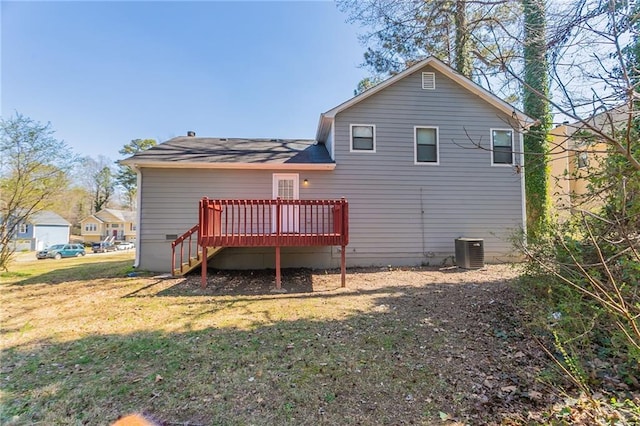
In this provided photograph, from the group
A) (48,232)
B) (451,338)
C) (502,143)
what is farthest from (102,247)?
(451,338)

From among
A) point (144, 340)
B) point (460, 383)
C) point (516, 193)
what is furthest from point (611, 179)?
point (516, 193)

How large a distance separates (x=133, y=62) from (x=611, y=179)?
13600mm

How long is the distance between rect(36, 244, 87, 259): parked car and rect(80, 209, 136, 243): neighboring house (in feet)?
50.1

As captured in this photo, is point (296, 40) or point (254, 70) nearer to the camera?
point (296, 40)

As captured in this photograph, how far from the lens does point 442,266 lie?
9.27m

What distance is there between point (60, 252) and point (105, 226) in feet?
63.3

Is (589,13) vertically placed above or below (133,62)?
below

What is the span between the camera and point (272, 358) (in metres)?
3.53

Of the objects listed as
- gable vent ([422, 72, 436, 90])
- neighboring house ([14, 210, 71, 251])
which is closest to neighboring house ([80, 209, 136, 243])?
neighboring house ([14, 210, 71, 251])

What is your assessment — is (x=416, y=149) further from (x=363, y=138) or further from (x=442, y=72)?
(x=442, y=72)

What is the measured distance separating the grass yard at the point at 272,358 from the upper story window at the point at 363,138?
4.83 m

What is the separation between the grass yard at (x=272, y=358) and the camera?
2.64 metres

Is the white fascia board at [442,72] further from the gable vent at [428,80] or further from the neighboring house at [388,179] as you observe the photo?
the gable vent at [428,80]

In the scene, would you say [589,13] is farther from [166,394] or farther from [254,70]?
[254,70]
